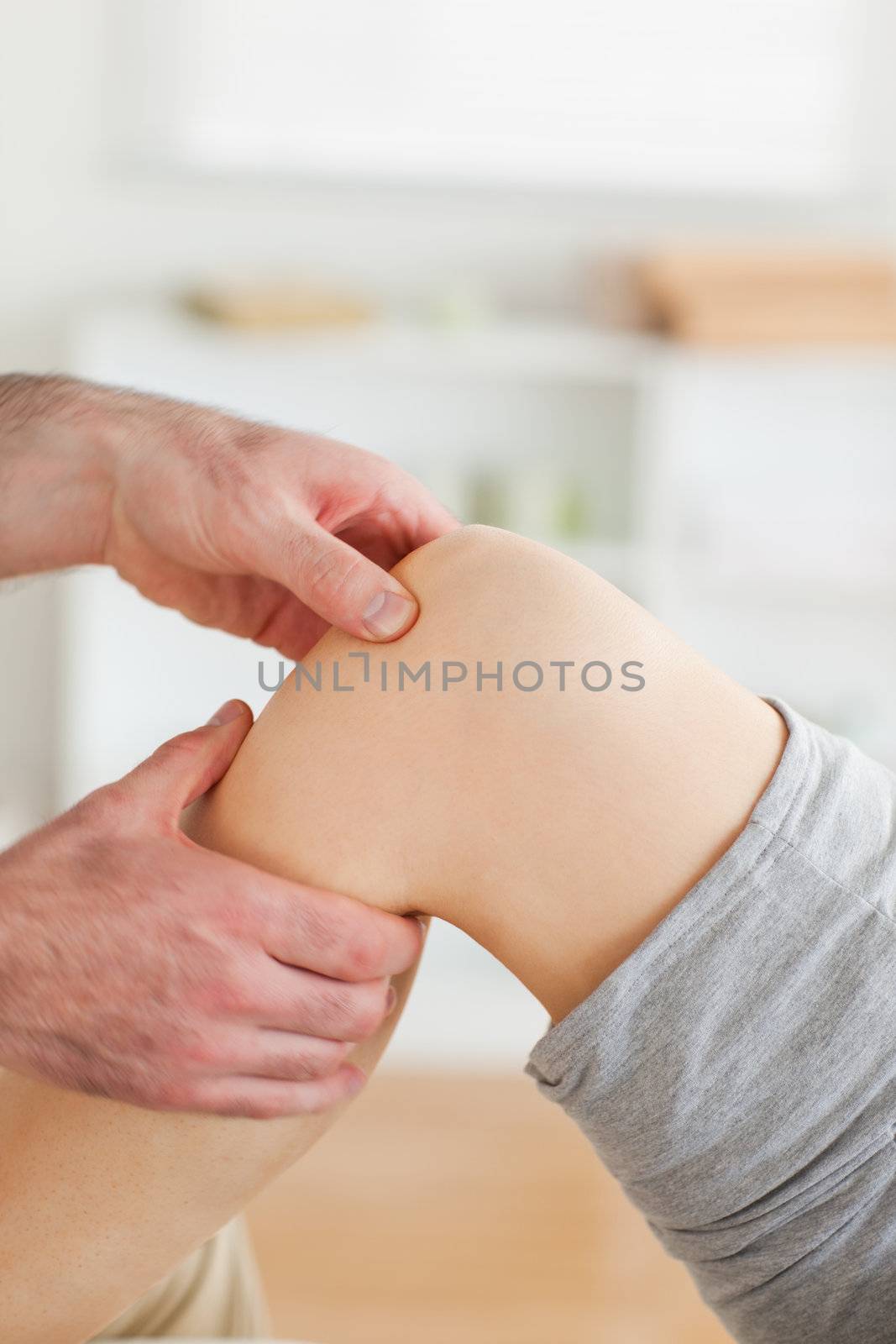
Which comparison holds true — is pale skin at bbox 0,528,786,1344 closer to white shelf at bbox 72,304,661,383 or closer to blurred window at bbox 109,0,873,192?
white shelf at bbox 72,304,661,383

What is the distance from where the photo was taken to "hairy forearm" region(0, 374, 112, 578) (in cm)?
115

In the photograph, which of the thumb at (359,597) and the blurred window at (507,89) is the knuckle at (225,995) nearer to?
the thumb at (359,597)

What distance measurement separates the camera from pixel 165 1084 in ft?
2.57

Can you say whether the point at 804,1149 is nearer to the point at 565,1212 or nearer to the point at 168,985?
the point at 168,985

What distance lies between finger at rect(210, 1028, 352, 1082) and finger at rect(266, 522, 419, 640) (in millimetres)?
249

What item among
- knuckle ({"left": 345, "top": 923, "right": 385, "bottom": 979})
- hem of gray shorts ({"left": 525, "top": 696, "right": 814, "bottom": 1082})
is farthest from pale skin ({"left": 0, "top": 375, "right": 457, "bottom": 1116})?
hem of gray shorts ({"left": 525, "top": 696, "right": 814, "bottom": 1082})

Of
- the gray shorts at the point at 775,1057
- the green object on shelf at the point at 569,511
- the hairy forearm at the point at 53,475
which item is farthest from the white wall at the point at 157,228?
the gray shorts at the point at 775,1057

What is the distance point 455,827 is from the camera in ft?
2.64

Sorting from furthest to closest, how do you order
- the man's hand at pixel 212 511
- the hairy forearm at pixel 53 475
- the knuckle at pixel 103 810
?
the hairy forearm at pixel 53 475, the man's hand at pixel 212 511, the knuckle at pixel 103 810

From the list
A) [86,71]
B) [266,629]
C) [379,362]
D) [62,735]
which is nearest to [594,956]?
[266,629]

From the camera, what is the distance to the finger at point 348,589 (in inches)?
33.8

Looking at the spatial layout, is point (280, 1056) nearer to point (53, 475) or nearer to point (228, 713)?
point (228, 713)

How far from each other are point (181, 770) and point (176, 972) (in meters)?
0.13

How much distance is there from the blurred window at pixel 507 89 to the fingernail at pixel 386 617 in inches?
84.9
